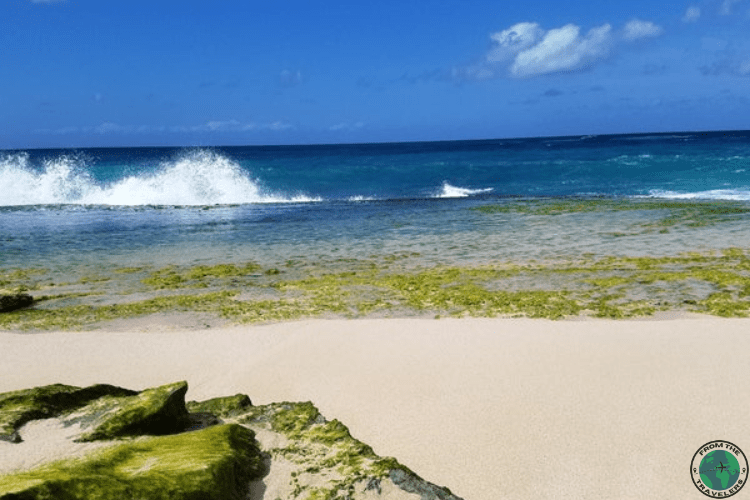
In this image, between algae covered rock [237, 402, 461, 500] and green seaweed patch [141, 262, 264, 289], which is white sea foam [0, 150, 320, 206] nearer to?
green seaweed patch [141, 262, 264, 289]

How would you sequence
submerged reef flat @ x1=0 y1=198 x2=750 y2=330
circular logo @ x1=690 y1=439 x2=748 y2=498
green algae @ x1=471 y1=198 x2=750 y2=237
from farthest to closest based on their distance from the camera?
green algae @ x1=471 y1=198 x2=750 y2=237 → submerged reef flat @ x1=0 y1=198 x2=750 y2=330 → circular logo @ x1=690 y1=439 x2=748 y2=498

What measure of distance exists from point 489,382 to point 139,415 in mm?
3081

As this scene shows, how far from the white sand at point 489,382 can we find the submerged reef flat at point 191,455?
2.10 feet

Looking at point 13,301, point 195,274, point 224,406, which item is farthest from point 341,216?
point 224,406

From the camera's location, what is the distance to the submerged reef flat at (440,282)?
29.6ft

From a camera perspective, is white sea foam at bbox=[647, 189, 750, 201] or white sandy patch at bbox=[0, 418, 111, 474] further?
white sea foam at bbox=[647, 189, 750, 201]

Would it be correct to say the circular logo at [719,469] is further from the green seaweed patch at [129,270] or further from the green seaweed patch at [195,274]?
the green seaweed patch at [129,270]

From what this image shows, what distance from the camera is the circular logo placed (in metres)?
3.96

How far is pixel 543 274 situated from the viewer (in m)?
11.2

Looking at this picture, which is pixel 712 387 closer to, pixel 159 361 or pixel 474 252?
pixel 159 361

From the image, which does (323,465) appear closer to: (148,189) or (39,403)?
(39,403)

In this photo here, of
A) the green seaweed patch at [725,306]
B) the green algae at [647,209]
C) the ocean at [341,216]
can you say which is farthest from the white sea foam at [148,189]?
the green seaweed patch at [725,306]

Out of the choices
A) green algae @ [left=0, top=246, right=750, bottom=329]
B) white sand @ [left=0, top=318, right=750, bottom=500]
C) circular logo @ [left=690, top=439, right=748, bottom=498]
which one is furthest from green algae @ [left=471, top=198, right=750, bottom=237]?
circular logo @ [left=690, top=439, right=748, bottom=498]

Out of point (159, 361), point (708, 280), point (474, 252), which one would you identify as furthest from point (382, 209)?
point (159, 361)
